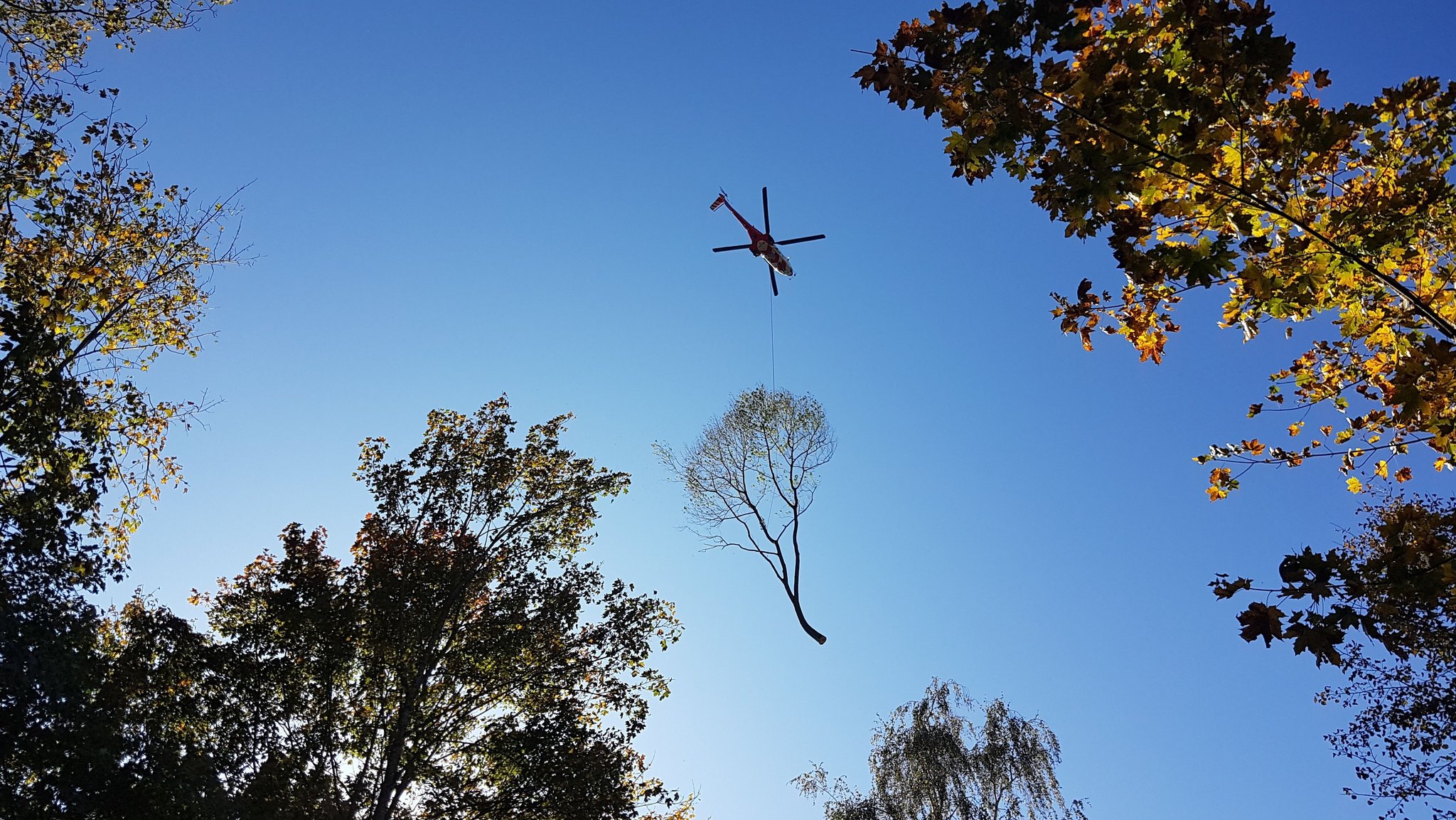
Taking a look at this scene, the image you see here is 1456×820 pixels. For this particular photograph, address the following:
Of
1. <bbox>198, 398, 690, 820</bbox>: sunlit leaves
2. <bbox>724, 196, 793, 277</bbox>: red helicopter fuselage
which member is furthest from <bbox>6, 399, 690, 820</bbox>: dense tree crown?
<bbox>724, 196, 793, 277</bbox>: red helicopter fuselage

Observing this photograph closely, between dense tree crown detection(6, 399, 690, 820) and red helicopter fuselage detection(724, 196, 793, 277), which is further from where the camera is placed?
red helicopter fuselage detection(724, 196, 793, 277)

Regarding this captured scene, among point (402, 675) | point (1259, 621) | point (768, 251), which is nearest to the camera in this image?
point (1259, 621)

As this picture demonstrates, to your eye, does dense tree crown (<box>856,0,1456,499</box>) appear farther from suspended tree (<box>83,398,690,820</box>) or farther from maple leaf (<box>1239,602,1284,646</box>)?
suspended tree (<box>83,398,690,820</box>)

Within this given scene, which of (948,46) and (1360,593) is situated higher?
(948,46)

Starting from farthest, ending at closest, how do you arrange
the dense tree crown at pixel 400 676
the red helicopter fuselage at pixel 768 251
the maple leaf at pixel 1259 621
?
the red helicopter fuselage at pixel 768 251 < the dense tree crown at pixel 400 676 < the maple leaf at pixel 1259 621

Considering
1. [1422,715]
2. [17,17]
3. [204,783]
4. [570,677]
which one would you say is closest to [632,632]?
[570,677]

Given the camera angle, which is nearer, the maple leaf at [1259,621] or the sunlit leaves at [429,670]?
the maple leaf at [1259,621]

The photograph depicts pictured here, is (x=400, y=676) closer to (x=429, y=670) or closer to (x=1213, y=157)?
(x=429, y=670)

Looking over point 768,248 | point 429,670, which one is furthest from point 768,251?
point 429,670

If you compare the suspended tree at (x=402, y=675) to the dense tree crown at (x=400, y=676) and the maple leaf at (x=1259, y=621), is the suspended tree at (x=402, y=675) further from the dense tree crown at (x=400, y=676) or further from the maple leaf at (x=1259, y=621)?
the maple leaf at (x=1259, y=621)

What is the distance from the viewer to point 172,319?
27.5 feet

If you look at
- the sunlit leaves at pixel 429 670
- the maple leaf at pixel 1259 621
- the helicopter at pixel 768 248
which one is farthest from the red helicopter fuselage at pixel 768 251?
the maple leaf at pixel 1259 621

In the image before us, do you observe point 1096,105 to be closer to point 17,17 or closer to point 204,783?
point 17,17

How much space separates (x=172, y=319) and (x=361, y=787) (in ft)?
19.4
